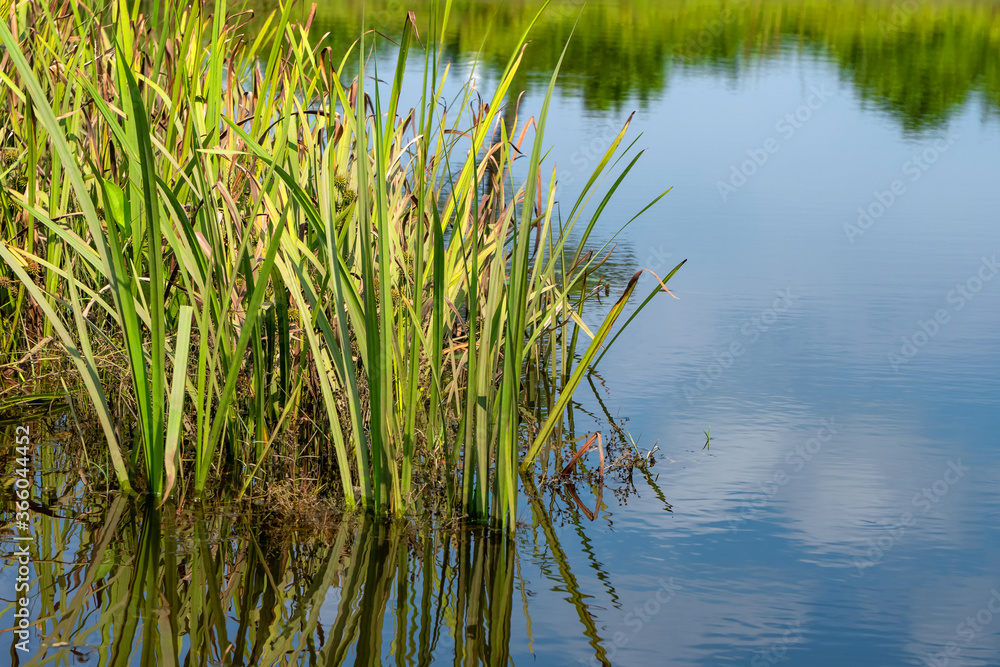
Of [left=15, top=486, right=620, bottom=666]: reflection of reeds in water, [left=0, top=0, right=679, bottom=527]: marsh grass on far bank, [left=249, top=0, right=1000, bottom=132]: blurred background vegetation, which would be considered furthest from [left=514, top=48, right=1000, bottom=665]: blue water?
[left=249, top=0, right=1000, bottom=132]: blurred background vegetation

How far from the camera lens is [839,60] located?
14891mm

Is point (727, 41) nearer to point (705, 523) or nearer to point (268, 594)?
point (705, 523)

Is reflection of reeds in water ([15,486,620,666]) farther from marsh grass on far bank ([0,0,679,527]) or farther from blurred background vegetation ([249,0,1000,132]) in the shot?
blurred background vegetation ([249,0,1000,132])

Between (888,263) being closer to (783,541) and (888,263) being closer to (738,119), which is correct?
(783,541)

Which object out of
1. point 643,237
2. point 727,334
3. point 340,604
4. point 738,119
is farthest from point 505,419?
point 738,119

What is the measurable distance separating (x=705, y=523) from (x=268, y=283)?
4.08 ft

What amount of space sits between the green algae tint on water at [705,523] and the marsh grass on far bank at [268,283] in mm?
177

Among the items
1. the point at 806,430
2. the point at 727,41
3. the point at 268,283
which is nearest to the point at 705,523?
the point at 806,430

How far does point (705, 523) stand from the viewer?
8.27ft

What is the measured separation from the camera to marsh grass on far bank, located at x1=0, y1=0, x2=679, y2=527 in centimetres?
212

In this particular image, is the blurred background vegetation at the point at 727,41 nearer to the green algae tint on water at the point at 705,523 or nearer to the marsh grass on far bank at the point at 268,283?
the green algae tint on water at the point at 705,523

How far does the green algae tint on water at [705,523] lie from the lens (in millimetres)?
1997

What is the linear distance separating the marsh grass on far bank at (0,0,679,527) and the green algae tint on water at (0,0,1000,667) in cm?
18

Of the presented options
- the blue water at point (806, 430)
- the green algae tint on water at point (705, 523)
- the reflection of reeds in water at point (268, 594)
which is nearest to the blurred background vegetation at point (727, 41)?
the blue water at point (806, 430)
